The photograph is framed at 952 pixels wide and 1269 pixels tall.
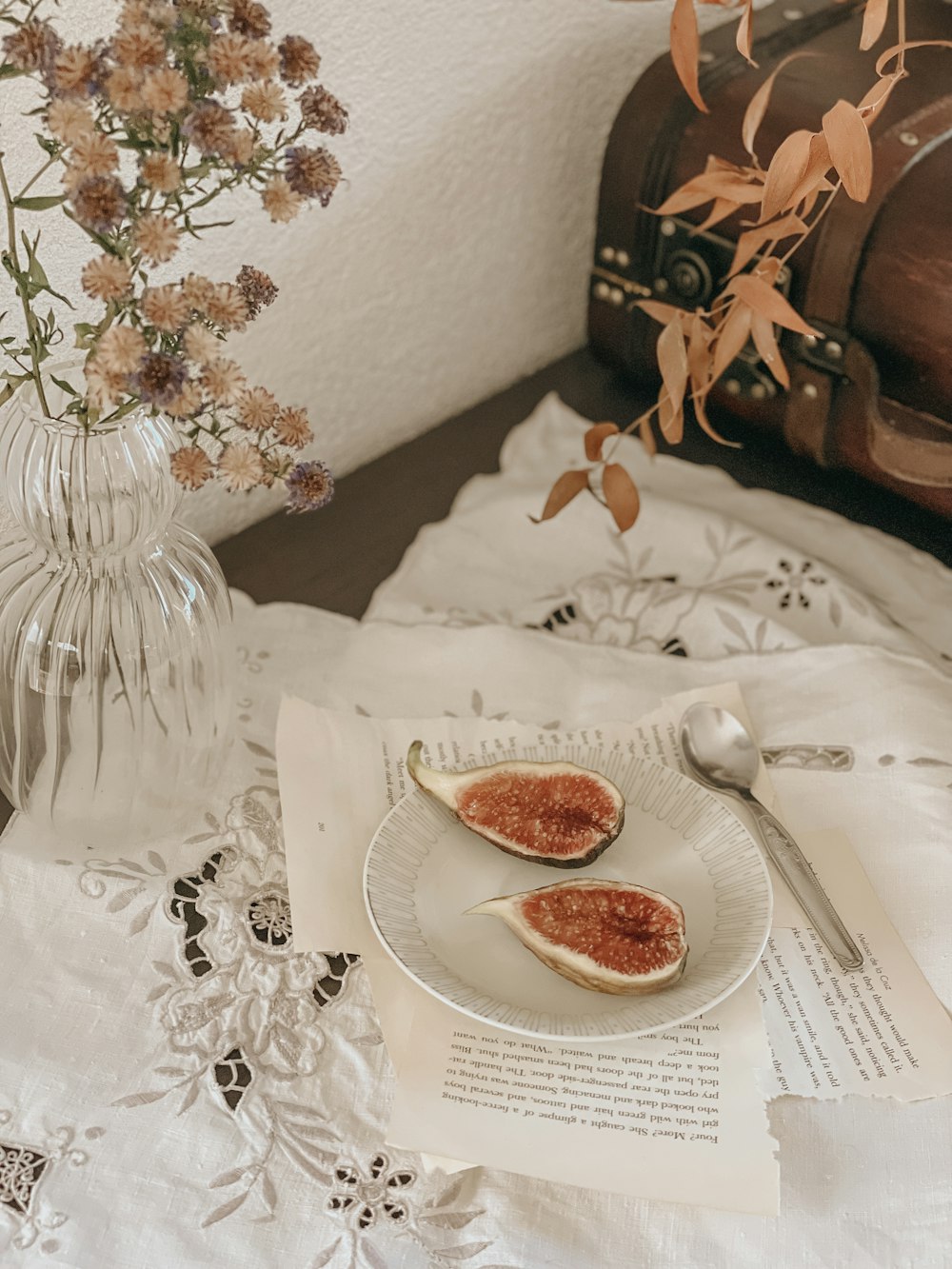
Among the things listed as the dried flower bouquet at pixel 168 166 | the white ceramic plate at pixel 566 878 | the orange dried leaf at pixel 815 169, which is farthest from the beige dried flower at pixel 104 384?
the orange dried leaf at pixel 815 169

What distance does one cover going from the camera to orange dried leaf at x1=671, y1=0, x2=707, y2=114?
25.5 inches

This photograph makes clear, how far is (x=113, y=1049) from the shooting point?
2.00 ft

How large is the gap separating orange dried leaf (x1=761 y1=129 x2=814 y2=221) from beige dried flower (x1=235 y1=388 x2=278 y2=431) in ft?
1.01

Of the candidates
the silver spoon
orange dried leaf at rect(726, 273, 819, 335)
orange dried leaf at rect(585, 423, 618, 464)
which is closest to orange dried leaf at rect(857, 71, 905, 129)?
orange dried leaf at rect(726, 273, 819, 335)

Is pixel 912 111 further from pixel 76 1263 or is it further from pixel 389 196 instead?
pixel 76 1263

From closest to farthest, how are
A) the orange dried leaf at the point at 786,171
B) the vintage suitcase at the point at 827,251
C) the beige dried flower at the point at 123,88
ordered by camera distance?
the beige dried flower at the point at 123,88
the orange dried leaf at the point at 786,171
the vintage suitcase at the point at 827,251

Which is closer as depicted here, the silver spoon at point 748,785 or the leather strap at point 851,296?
the silver spoon at point 748,785

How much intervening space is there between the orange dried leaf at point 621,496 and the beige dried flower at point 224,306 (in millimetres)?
366

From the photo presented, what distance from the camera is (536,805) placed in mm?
688

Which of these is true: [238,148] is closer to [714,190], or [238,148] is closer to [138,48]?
[138,48]

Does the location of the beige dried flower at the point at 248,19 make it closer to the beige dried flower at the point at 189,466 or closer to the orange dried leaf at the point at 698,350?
the beige dried flower at the point at 189,466

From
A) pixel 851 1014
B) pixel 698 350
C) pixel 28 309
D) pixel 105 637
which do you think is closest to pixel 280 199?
pixel 28 309

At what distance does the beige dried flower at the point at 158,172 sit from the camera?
470mm

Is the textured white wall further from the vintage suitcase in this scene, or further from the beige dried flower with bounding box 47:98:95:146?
the beige dried flower with bounding box 47:98:95:146
